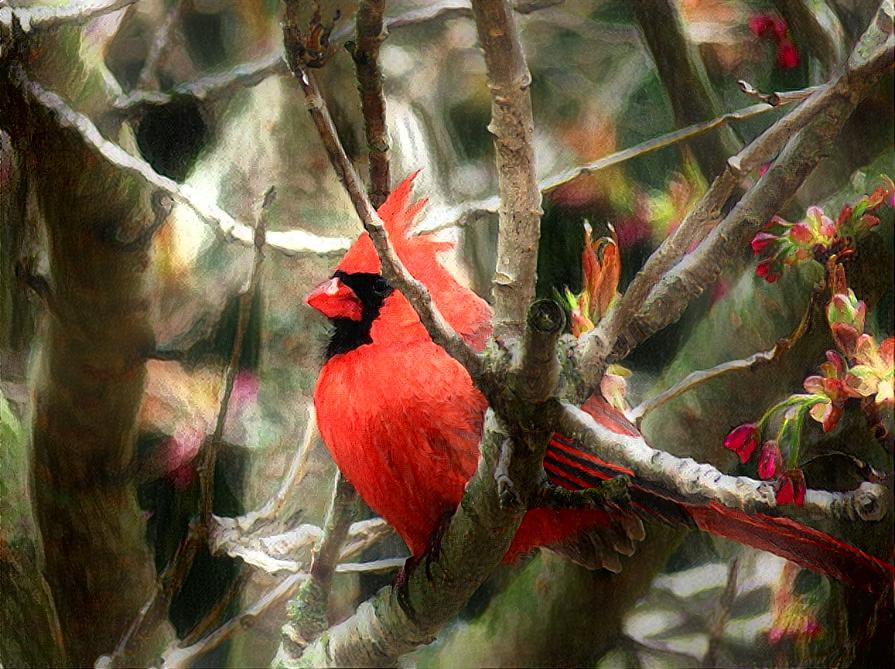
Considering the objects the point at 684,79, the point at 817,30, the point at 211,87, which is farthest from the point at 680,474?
the point at 211,87

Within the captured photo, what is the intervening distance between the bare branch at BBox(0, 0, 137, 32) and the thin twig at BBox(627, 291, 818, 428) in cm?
82

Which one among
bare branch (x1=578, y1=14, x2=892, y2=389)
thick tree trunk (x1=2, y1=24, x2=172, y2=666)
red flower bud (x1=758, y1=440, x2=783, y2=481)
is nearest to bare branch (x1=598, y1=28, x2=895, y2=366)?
bare branch (x1=578, y1=14, x2=892, y2=389)

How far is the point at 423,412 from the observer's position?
53.2 inches

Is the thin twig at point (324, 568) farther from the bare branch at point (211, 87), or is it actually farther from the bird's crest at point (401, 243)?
the bare branch at point (211, 87)

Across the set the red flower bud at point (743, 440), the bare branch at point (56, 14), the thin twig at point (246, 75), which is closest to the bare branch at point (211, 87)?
the thin twig at point (246, 75)

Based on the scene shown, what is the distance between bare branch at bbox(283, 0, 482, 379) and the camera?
1317 mm

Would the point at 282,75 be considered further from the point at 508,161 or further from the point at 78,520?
the point at 78,520


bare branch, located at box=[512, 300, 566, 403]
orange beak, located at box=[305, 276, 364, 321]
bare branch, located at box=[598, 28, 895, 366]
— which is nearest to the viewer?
bare branch, located at box=[512, 300, 566, 403]

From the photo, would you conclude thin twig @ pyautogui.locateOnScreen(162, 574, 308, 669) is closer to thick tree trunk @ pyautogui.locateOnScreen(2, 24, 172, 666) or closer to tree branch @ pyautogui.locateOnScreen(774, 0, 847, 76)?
thick tree trunk @ pyautogui.locateOnScreen(2, 24, 172, 666)

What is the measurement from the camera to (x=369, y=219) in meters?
1.32

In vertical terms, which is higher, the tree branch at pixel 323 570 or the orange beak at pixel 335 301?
the orange beak at pixel 335 301

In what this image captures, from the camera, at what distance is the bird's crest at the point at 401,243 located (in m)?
1.34

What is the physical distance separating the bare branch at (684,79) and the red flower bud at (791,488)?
417mm

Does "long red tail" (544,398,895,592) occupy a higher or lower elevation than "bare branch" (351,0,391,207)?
lower
